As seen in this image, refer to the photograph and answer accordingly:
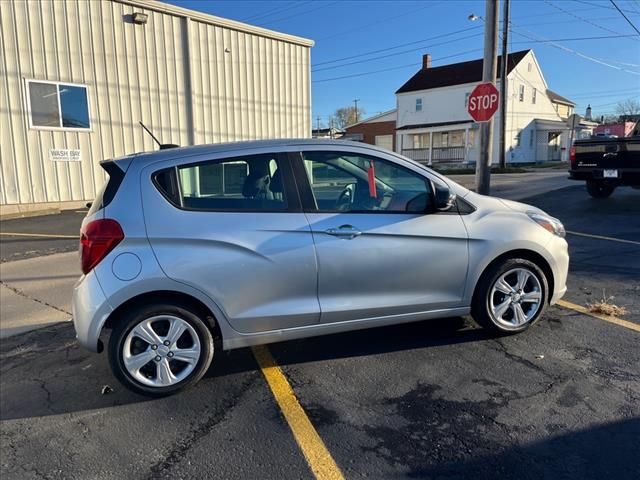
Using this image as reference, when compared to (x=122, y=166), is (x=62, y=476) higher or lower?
lower

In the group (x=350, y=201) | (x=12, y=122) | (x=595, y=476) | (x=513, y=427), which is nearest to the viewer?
(x=595, y=476)

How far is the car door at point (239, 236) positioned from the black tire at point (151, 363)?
21 centimetres

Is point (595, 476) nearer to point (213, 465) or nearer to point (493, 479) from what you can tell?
point (493, 479)

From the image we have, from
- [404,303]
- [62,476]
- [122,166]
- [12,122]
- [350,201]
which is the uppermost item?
[12,122]

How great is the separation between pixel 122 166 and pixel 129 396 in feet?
5.34

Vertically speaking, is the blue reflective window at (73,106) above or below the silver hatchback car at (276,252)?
above

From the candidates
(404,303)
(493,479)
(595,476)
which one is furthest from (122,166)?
(595,476)

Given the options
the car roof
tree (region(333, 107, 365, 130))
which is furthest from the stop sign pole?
tree (region(333, 107, 365, 130))

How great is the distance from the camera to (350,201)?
3.71m

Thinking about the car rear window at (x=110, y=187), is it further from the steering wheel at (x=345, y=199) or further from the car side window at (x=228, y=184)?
the steering wheel at (x=345, y=199)

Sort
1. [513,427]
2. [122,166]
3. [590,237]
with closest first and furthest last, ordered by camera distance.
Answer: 1. [513,427]
2. [122,166]
3. [590,237]

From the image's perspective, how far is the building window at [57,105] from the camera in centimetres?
1204

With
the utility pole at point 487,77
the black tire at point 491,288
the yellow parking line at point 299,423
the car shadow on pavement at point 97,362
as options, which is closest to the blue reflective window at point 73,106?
the car shadow on pavement at point 97,362

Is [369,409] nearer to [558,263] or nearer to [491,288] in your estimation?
[491,288]
